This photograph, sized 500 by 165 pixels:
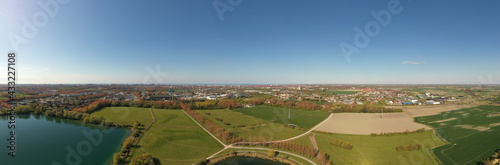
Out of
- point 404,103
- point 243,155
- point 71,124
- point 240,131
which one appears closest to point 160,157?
point 243,155

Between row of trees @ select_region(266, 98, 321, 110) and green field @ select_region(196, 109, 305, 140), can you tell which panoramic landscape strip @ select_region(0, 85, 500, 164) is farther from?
row of trees @ select_region(266, 98, 321, 110)

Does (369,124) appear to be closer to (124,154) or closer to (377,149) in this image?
(377,149)

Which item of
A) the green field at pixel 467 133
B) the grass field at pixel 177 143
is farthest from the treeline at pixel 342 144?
the grass field at pixel 177 143

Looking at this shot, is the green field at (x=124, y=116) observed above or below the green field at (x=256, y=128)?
above

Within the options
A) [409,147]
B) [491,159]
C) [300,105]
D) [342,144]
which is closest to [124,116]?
[342,144]

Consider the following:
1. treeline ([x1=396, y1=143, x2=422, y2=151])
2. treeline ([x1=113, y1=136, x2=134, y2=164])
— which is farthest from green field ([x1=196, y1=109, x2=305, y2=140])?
treeline ([x1=113, y1=136, x2=134, y2=164])

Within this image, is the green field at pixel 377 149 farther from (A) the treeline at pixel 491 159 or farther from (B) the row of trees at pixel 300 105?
(B) the row of trees at pixel 300 105

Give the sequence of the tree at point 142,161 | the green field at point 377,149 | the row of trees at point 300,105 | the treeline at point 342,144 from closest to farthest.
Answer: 1. the tree at point 142,161
2. the green field at point 377,149
3. the treeline at point 342,144
4. the row of trees at point 300,105

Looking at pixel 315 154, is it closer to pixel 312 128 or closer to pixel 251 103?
pixel 312 128
